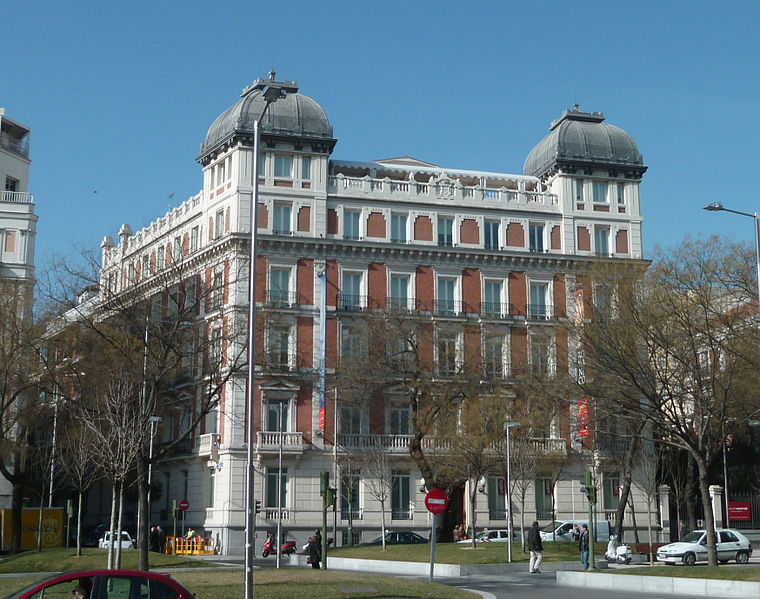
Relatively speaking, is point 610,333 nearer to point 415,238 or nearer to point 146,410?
point 146,410

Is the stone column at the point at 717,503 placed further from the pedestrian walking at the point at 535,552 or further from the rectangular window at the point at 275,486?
the rectangular window at the point at 275,486

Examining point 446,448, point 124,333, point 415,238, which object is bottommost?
point 446,448

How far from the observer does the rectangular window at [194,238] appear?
66938 mm

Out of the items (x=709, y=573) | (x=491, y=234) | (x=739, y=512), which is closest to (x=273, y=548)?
(x=491, y=234)

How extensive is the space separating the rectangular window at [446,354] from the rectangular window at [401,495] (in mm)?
7493

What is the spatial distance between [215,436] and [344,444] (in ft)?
24.6

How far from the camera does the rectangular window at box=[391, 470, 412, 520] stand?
61.9 m

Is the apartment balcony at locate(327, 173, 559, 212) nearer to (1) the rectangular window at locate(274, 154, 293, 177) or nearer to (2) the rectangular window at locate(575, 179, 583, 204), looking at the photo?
(2) the rectangular window at locate(575, 179, 583, 204)

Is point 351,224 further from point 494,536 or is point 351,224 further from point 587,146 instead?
point 494,536

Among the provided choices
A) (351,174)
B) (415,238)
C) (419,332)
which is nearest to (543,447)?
(419,332)

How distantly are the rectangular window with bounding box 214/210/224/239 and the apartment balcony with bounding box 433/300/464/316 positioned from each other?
542 inches

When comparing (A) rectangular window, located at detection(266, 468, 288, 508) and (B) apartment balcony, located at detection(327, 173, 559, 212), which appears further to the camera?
(B) apartment balcony, located at detection(327, 173, 559, 212)

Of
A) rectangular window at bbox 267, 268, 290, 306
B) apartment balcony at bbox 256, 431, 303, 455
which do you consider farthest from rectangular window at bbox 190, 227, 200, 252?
apartment balcony at bbox 256, 431, 303, 455

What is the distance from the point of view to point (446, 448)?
195 ft
